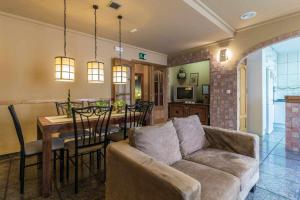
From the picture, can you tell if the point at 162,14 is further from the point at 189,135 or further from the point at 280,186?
the point at 280,186

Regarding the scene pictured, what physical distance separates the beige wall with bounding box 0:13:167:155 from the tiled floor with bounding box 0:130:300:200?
2.43 feet

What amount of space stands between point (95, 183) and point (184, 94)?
15.4ft

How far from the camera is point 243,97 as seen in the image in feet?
15.2

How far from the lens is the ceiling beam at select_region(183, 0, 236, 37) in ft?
9.13

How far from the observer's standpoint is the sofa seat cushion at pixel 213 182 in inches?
50.2

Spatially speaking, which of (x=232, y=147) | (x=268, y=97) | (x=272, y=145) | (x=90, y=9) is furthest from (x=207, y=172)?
(x=268, y=97)

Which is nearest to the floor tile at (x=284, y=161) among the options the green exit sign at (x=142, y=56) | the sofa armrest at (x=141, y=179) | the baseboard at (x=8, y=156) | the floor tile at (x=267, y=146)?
the floor tile at (x=267, y=146)

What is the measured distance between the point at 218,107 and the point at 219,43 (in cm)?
169

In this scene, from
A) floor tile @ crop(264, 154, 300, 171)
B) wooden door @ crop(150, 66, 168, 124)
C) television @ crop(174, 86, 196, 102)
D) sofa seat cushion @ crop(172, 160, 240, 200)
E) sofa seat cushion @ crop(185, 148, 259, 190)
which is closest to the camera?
sofa seat cushion @ crop(172, 160, 240, 200)

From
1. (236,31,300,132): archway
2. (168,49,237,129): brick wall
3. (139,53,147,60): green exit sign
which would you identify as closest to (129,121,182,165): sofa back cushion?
(168,49,237,129): brick wall

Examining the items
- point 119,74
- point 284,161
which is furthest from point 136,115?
point 284,161

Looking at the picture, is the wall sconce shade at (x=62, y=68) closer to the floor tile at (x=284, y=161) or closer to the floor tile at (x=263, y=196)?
the floor tile at (x=263, y=196)

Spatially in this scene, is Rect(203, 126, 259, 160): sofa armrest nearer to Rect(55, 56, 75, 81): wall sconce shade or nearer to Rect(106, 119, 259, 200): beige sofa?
Rect(106, 119, 259, 200): beige sofa

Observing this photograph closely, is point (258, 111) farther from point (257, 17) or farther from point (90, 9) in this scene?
point (90, 9)
